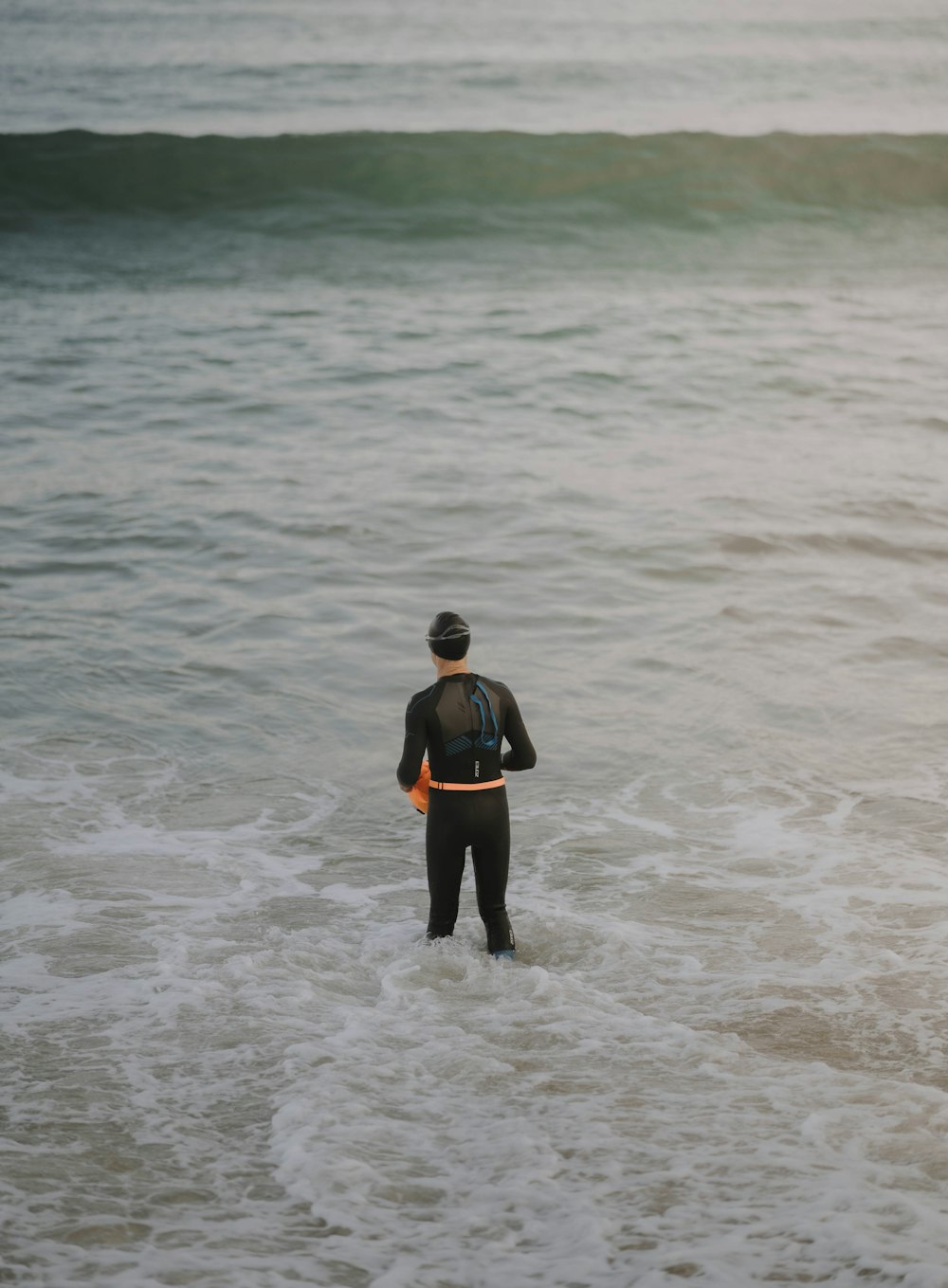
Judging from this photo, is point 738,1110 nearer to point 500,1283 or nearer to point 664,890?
point 500,1283

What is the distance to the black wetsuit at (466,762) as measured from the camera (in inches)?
221

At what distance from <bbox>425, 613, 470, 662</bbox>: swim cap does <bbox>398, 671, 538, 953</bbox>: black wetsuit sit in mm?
106

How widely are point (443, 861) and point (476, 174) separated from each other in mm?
27672

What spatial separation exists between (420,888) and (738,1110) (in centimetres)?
275

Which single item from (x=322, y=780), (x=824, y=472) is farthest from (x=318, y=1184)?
(x=824, y=472)

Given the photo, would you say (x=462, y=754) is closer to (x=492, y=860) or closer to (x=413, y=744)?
(x=413, y=744)

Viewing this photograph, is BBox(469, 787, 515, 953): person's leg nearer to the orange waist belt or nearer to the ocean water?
the orange waist belt

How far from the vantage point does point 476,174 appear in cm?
3066

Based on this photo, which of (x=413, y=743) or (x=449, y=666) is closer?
(x=413, y=743)

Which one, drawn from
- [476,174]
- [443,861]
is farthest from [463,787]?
[476,174]

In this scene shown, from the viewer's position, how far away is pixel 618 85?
34406 mm

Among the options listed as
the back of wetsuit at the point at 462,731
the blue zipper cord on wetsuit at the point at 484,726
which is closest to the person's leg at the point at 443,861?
the back of wetsuit at the point at 462,731

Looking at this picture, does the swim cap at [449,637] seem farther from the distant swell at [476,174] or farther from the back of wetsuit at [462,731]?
the distant swell at [476,174]

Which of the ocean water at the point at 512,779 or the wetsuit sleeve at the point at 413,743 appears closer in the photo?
the ocean water at the point at 512,779
